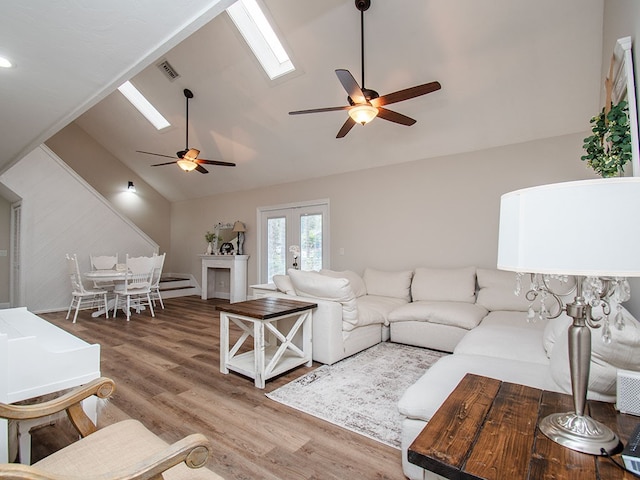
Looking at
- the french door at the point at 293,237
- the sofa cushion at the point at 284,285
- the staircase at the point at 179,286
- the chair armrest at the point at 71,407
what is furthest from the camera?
the staircase at the point at 179,286

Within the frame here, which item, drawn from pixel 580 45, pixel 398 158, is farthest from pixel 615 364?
pixel 398 158

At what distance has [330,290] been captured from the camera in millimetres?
3281

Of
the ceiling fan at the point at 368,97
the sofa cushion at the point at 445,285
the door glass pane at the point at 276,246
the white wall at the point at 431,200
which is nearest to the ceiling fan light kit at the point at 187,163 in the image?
the white wall at the point at 431,200

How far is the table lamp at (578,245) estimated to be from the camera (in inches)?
32.1

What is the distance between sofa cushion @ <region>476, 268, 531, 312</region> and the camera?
3801 millimetres

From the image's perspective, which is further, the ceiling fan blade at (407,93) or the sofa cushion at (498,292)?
the sofa cushion at (498,292)

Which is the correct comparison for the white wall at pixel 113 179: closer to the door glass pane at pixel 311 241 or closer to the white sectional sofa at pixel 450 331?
the door glass pane at pixel 311 241

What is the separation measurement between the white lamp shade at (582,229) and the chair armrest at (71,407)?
1.58m

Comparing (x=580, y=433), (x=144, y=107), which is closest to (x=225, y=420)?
(x=580, y=433)

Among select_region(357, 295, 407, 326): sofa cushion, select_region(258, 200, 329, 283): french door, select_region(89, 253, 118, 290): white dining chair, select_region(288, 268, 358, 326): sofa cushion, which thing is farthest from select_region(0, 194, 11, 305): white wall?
select_region(357, 295, 407, 326): sofa cushion

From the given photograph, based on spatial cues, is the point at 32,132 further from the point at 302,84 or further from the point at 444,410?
the point at 444,410

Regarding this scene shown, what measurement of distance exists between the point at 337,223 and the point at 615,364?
4.69 metres

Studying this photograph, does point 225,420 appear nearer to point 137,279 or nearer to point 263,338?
point 263,338

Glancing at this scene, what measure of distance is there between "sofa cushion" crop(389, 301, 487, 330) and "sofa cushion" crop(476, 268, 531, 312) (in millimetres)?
153
